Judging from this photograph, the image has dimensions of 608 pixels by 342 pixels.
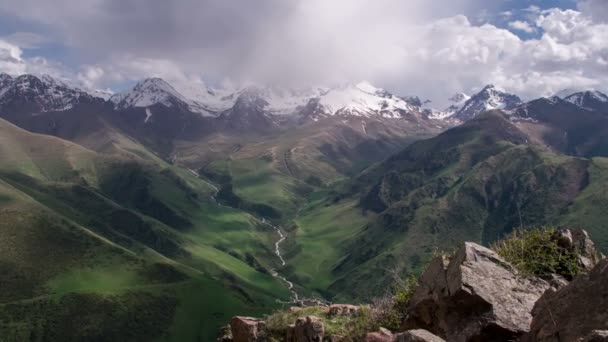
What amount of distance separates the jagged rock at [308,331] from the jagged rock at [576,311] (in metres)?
7.77

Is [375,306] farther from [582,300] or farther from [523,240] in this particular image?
[582,300]

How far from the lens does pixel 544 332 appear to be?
41.2 feet

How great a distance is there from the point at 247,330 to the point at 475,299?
10880mm

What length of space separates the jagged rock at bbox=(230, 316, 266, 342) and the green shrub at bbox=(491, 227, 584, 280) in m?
10.7

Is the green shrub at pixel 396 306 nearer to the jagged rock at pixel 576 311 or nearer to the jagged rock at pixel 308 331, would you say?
the jagged rock at pixel 308 331

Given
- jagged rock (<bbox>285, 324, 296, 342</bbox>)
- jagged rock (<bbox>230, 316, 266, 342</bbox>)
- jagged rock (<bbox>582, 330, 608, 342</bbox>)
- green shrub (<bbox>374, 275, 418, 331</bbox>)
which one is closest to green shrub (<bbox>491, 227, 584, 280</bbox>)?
green shrub (<bbox>374, 275, 418, 331</bbox>)

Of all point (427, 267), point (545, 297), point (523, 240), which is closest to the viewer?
point (545, 297)

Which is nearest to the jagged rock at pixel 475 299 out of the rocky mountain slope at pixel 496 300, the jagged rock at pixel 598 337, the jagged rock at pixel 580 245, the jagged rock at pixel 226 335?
the rocky mountain slope at pixel 496 300

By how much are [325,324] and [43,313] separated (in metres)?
213

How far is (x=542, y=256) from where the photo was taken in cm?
1650

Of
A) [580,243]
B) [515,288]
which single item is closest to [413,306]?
[515,288]

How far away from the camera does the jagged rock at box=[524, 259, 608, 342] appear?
462 inches

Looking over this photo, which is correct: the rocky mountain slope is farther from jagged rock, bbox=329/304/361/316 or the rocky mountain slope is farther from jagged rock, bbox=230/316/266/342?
jagged rock, bbox=230/316/266/342

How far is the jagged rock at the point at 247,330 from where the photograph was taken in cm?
2194
